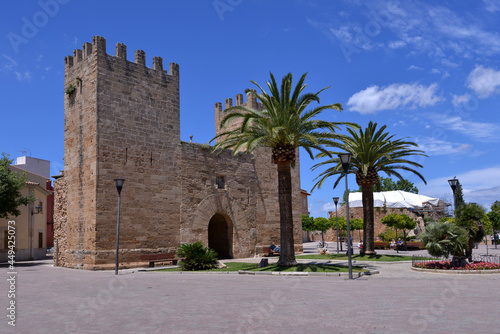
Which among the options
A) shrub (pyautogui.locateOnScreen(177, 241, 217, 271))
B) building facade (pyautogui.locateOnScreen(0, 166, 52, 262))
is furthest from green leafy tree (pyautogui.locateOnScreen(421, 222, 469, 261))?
building facade (pyautogui.locateOnScreen(0, 166, 52, 262))

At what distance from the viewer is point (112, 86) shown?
1934cm

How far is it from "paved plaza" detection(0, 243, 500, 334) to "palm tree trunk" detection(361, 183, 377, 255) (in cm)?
856

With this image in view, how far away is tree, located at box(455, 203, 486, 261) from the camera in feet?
49.5

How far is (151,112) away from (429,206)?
37.7 meters

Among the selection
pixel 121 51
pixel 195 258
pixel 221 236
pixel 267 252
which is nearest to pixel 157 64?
pixel 121 51

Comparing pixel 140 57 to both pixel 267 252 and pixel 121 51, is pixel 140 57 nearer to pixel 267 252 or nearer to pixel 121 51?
pixel 121 51

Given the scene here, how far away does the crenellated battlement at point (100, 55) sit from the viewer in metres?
19.1

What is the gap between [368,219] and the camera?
69.4ft

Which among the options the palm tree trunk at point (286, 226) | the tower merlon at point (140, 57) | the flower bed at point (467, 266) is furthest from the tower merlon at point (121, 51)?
the flower bed at point (467, 266)

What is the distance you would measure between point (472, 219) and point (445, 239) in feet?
6.01

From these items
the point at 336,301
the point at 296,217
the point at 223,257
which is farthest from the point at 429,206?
the point at 336,301

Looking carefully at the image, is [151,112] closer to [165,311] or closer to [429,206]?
[165,311]

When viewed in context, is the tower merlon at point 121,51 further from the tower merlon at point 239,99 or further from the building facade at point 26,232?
the building facade at point 26,232

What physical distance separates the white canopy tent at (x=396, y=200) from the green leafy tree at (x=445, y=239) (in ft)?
103
